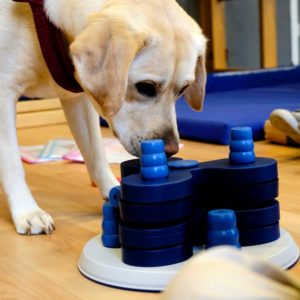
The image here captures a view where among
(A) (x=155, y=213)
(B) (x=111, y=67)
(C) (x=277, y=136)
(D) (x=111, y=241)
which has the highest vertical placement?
(B) (x=111, y=67)

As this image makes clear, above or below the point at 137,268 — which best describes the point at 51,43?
above

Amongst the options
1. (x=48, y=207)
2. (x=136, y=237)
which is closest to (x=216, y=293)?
(x=136, y=237)

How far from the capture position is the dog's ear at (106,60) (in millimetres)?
1196

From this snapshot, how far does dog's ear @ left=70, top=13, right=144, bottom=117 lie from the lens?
1.20 m

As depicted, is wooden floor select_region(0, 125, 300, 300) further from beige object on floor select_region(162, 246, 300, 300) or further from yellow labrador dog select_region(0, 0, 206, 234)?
beige object on floor select_region(162, 246, 300, 300)

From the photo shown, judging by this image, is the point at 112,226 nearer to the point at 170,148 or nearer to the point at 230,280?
the point at 170,148

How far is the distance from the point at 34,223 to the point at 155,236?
467 mm

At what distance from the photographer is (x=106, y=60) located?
47.1 inches

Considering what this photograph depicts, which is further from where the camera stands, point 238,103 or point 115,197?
point 238,103

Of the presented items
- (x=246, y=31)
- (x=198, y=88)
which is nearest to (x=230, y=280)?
(x=198, y=88)

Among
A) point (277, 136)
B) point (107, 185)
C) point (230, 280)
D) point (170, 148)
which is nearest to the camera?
point (230, 280)

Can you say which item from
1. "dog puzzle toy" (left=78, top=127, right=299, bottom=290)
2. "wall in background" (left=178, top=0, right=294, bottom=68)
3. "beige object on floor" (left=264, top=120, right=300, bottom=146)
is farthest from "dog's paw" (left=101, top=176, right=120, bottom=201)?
Answer: "wall in background" (left=178, top=0, right=294, bottom=68)

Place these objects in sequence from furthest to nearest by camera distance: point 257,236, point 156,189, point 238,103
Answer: point 238,103 < point 257,236 < point 156,189

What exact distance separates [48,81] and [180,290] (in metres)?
1.06
